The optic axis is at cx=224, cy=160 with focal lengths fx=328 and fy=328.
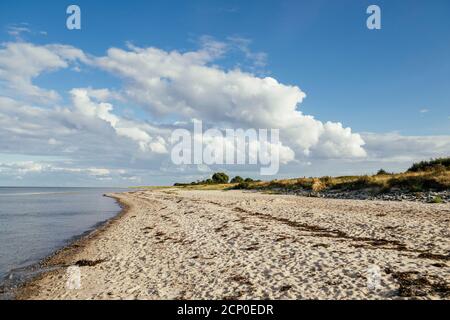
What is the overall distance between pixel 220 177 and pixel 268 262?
124 meters

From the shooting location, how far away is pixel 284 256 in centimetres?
1453

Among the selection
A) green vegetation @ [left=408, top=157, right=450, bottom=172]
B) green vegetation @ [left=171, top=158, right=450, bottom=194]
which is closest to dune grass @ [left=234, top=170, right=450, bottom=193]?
green vegetation @ [left=171, top=158, right=450, bottom=194]

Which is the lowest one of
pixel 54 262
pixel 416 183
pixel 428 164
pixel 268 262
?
pixel 54 262

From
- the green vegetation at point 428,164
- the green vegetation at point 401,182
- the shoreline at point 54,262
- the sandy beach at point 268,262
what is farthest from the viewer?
the green vegetation at point 428,164

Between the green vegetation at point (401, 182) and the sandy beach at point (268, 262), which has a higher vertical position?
the green vegetation at point (401, 182)

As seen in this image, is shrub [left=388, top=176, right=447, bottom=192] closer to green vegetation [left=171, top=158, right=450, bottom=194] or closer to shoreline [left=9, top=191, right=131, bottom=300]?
green vegetation [left=171, top=158, right=450, bottom=194]

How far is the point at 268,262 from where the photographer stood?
1380 centimetres

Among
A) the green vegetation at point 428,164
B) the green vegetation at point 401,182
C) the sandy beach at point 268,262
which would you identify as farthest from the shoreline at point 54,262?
the green vegetation at point 428,164

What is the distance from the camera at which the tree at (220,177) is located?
136188 mm

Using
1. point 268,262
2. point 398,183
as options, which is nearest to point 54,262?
point 268,262

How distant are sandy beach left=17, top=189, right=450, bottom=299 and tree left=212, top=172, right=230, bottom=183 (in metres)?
112

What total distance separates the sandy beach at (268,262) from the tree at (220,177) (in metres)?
112

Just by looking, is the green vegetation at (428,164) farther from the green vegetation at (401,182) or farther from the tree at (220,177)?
the tree at (220,177)

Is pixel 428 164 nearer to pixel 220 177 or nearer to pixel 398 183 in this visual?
pixel 398 183
